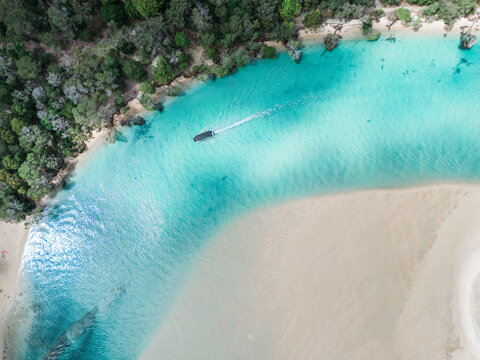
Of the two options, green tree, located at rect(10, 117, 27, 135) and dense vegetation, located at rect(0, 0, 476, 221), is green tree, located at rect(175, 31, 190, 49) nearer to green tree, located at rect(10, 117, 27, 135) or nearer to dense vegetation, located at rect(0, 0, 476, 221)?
dense vegetation, located at rect(0, 0, 476, 221)

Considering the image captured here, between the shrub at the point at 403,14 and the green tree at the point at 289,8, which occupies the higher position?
the green tree at the point at 289,8

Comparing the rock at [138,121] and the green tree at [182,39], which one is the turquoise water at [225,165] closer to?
the rock at [138,121]

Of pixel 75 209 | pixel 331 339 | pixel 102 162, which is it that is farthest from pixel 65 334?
pixel 331 339

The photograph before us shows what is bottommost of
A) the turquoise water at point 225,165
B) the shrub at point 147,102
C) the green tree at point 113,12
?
the turquoise water at point 225,165

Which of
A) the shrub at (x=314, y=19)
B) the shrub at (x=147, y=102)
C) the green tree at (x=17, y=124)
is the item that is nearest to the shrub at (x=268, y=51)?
the shrub at (x=314, y=19)

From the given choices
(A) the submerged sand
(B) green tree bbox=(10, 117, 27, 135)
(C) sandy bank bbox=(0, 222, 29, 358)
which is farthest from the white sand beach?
(A) the submerged sand

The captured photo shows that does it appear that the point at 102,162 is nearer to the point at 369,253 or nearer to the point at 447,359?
the point at 369,253

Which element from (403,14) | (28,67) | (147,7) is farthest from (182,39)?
(403,14)
